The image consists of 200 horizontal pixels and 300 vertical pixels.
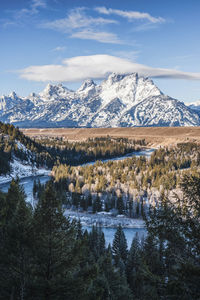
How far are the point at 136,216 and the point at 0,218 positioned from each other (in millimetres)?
72445

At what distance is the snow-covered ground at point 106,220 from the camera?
83.6 meters

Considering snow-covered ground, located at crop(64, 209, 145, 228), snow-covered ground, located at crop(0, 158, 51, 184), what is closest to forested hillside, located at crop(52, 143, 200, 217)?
snow-covered ground, located at crop(64, 209, 145, 228)

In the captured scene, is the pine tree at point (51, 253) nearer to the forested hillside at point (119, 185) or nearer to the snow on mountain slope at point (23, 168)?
the forested hillside at point (119, 185)

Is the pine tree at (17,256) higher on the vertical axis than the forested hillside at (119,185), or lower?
higher

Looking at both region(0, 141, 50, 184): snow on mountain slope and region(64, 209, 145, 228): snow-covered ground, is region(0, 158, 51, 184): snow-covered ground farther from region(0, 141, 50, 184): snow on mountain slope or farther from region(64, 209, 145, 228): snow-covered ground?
region(64, 209, 145, 228): snow-covered ground

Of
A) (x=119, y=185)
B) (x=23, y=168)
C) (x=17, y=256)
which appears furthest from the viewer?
(x=23, y=168)

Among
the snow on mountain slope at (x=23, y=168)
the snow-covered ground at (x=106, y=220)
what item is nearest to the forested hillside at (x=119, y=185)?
the snow-covered ground at (x=106, y=220)

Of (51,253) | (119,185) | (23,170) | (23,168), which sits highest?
(51,253)

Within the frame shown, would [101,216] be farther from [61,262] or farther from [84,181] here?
[61,262]

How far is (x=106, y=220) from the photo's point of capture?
86750 millimetres

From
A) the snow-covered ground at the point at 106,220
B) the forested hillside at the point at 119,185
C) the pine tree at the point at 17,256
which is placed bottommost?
the snow-covered ground at the point at 106,220

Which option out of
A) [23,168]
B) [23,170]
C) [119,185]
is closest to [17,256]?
[119,185]

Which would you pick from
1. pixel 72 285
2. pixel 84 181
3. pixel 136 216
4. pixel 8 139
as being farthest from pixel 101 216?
pixel 8 139

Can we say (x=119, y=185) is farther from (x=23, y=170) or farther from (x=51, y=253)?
(x=51, y=253)
